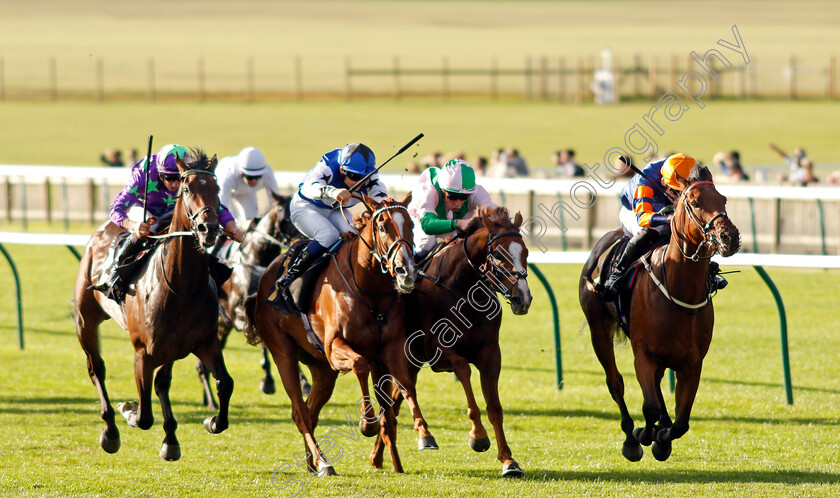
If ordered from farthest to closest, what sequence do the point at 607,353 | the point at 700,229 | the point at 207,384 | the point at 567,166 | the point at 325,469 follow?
the point at 567,166
the point at 207,384
the point at 607,353
the point at 325,469
the point at 700,229

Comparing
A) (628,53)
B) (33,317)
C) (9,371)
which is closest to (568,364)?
(9,371)

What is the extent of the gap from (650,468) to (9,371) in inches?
233

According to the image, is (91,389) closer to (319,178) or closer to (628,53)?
(319,178)

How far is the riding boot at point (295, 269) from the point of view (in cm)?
652

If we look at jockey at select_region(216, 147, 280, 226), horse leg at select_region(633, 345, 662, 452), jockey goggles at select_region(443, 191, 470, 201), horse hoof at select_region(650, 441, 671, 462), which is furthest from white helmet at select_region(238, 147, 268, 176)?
horse hoof at select_region(650, 441, 671, 462)

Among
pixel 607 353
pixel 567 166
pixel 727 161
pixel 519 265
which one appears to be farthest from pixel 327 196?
pixel 567 166

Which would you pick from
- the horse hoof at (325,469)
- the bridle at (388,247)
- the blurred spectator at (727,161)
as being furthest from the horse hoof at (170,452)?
the blurred spectator at (727,161)

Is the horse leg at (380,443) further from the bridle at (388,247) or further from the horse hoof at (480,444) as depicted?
the bridle at (388,247)

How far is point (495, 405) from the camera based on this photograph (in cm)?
602

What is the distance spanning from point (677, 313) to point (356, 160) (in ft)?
6.44

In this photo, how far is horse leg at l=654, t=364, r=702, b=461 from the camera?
597cm

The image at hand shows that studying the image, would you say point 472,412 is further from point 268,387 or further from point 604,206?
point 604,206

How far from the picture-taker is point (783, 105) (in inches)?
1615

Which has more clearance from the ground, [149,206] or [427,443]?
[149,206]
